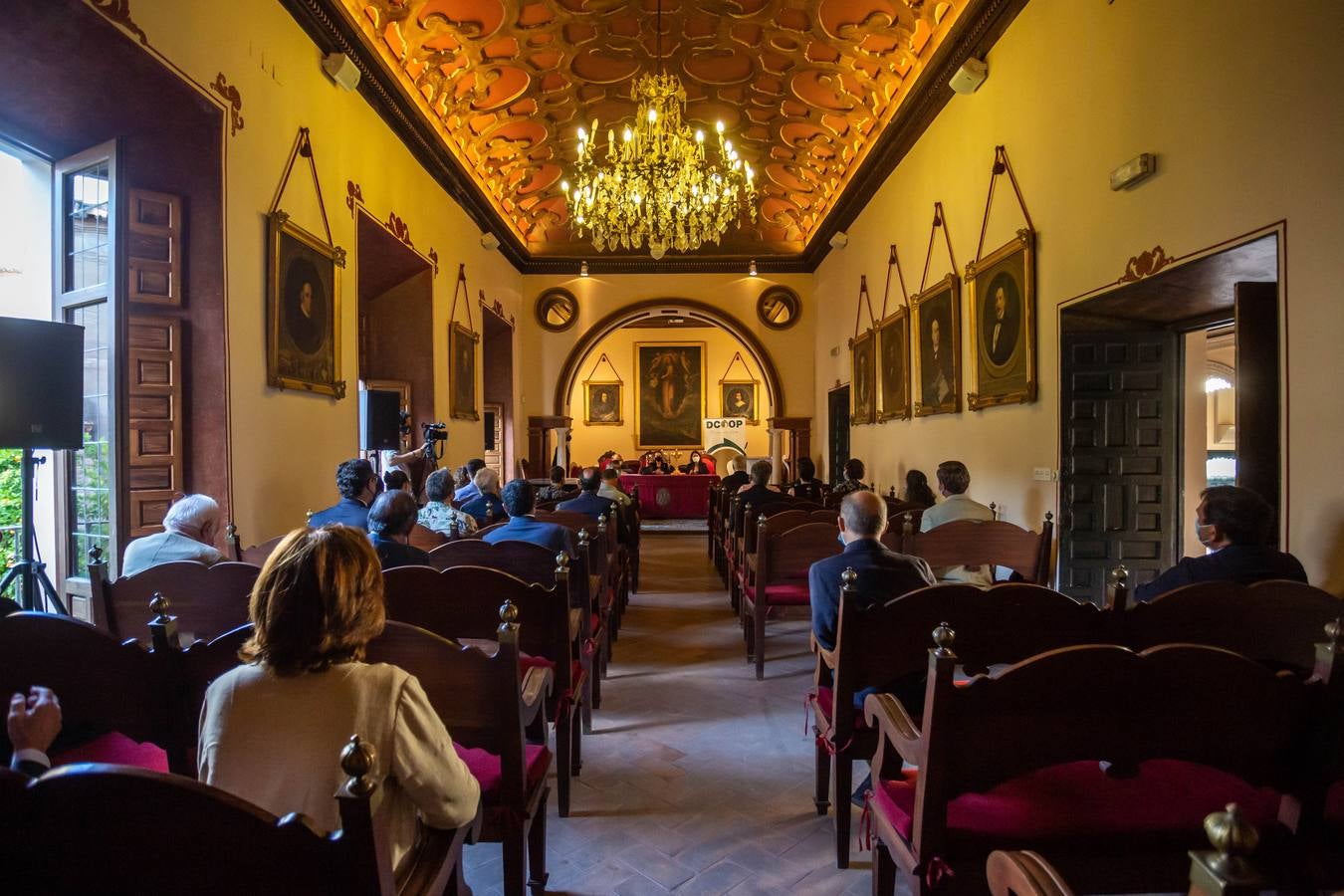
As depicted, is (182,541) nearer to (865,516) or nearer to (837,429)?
(865,516)

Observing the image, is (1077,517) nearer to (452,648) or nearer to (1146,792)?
(1146,792)

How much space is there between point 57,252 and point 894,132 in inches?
278

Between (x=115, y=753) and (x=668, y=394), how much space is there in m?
16.7

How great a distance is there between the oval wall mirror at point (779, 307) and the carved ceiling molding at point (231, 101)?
9733mm

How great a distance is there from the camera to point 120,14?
3.54 metres

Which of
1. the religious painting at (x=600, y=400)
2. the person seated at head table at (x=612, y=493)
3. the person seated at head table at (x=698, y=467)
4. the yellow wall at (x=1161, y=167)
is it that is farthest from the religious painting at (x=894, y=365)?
the religious painting at (x=600, y=400)

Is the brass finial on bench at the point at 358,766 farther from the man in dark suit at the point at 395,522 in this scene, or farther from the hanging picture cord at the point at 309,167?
the hanging picture cord at the point at 309,167

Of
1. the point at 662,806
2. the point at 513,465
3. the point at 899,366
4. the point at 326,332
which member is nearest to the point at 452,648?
the point at 662,806

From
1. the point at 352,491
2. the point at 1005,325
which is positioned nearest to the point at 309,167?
the point at 352,491

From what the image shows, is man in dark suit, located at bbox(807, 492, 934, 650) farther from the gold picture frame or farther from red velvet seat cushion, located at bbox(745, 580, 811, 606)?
the gold picture frame

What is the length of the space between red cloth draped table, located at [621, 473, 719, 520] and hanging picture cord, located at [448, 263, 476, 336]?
463 centimetres

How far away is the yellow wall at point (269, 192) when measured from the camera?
435 centimetres

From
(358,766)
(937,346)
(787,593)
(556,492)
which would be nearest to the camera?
(358,766)

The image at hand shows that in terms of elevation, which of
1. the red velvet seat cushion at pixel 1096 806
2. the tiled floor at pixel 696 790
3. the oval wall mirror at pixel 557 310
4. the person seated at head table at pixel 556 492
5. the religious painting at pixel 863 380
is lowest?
the tiled floor at pixel 696 790
